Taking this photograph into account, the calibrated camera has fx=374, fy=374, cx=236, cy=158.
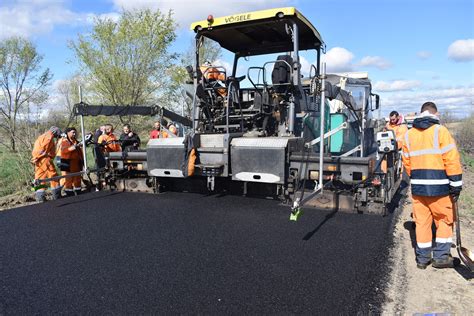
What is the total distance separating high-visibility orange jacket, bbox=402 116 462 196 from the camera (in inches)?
127

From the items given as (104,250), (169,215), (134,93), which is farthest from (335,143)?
(134,93)

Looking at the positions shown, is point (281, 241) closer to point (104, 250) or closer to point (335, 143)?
point (104, 250)

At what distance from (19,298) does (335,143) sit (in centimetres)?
583

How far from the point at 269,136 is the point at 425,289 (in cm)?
296

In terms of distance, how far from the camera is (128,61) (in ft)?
48.1

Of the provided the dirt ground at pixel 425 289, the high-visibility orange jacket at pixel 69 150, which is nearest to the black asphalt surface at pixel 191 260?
the dirt ground at pixel 425 289

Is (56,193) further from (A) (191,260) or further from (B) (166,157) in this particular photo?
(A) (191,260)

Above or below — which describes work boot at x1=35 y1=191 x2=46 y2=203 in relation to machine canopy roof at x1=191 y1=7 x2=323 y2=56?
below

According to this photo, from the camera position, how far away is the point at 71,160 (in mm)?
6891

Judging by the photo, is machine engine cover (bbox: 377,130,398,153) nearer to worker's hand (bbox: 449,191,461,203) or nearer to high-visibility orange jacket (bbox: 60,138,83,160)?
worker's hand (bbox: 449,191,461,203)

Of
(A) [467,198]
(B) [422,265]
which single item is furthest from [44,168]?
(A) [467,198]

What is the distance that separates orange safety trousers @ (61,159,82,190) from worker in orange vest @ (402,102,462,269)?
18.3 ft

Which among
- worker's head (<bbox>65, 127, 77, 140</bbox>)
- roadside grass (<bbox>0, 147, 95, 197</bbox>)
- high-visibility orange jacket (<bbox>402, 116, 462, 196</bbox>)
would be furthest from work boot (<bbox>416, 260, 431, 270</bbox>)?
roadside grass (<bbox>0, 147, 95, 197</bbox>)

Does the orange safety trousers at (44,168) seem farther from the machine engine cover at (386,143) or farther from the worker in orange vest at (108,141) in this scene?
the machine engine cover at (386,143)
